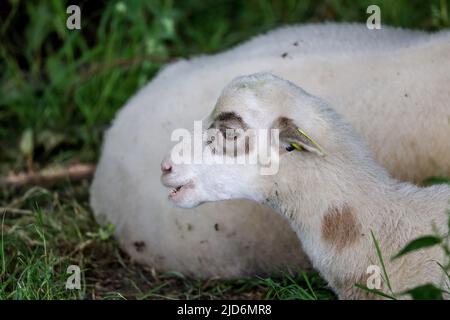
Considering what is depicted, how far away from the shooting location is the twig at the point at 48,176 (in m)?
6.03

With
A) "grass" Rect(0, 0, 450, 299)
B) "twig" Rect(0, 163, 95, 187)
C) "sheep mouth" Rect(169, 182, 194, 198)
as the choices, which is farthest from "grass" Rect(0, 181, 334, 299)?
"sheep mouth" Rect(169, 182, 194, 198)

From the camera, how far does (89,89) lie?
6.66 metres

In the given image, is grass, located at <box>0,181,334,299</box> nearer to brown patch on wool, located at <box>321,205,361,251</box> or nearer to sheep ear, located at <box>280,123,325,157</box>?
brown patch on wool, located at <box>321,205,361,251</box>

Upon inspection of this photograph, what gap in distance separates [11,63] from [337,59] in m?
3.02

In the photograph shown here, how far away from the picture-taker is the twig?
19.8ft

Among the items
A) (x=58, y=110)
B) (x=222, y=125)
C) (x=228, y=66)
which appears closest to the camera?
(x=222, y=125)

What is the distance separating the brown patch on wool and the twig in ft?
8.93

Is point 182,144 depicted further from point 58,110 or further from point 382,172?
point 58,110

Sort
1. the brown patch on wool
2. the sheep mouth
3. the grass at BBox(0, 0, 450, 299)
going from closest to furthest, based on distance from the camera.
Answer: the brown patch on wool
the sheep mouth
the grass at BBox(0, 0, 450, 299)

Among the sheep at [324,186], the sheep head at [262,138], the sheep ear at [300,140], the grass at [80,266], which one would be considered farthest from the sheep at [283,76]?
the sheep ear at [300,140]

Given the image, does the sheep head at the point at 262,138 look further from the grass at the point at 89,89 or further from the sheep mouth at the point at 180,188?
the grass at the point at 89,89

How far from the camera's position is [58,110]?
654 centimetres

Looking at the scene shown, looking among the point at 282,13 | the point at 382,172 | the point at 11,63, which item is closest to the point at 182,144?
the point at 382,172
